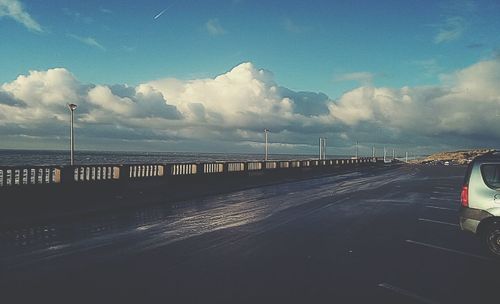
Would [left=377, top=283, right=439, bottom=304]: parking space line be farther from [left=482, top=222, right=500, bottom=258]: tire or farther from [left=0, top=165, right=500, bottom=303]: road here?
[left=482, top=222, right=500, bottom=258]: tire

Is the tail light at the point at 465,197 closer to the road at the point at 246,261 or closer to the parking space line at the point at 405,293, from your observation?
the road at the point at 246,261

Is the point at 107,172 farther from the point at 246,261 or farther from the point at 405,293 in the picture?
the point at 405,293

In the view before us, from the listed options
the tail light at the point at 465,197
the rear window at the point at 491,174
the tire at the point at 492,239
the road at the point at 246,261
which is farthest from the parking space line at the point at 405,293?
the rear window at the point at 491,174

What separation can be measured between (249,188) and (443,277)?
64.2 ft

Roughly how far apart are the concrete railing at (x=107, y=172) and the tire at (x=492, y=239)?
39.6 ft

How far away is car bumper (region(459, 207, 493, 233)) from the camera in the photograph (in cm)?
809

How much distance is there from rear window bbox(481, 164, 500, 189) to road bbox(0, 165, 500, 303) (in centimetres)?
139

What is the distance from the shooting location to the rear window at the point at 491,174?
26.8ft

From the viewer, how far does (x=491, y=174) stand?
27.2 ft

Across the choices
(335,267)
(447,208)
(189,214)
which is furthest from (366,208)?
(335,267)

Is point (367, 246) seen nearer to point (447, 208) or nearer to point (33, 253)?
point (33, 253)

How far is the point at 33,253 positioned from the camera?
7.98 m

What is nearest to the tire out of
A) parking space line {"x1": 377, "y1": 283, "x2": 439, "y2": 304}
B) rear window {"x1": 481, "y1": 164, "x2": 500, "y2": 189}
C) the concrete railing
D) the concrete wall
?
rear window {"x1": 481, "y1": 164, "x2": 500, "y2": 189}

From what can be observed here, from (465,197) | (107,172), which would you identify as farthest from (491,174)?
(107,172)
